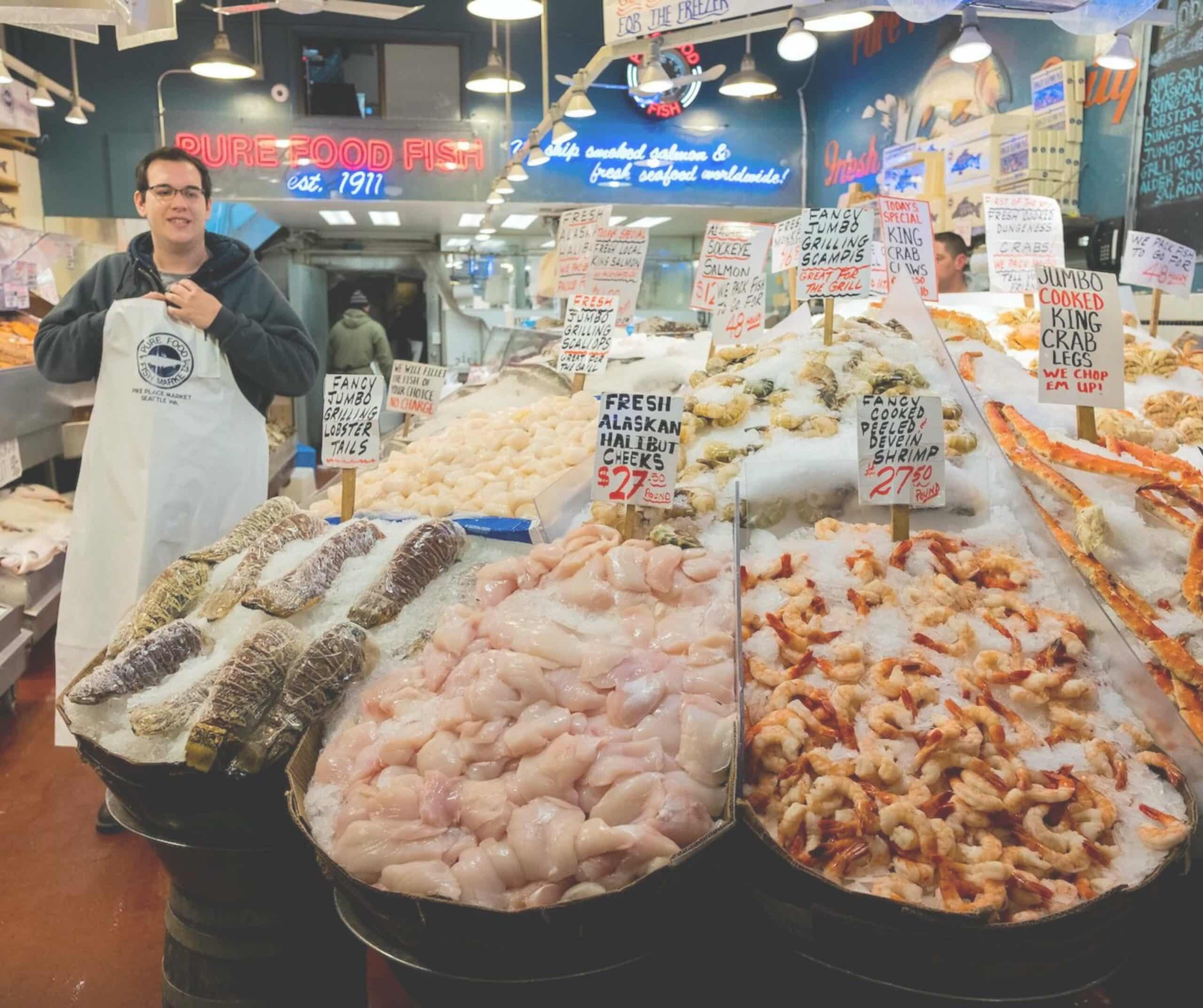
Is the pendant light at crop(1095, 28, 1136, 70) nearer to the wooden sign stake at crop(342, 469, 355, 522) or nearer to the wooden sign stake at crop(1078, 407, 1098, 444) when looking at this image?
the wooden sign stake at crop(1078, 407, 1098, 444)

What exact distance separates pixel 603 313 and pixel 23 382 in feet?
10.4

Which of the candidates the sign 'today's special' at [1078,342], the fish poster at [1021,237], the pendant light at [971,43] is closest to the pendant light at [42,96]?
the pendant light at [971,43]

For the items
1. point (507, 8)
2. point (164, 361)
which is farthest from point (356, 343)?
point (164, 361)

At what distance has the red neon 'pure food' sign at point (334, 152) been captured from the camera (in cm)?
1034

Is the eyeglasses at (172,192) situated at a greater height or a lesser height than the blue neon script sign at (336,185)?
lesser

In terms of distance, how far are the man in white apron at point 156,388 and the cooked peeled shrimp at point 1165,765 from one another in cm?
246

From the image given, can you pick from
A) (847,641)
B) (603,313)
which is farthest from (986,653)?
(603,313)

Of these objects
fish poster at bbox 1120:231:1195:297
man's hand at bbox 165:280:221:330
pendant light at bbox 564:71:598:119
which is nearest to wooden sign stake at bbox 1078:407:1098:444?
fish poster at bbox 1120:231:1195:297

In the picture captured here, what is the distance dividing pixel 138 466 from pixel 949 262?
16.1 feet

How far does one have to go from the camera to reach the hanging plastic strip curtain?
359 cm

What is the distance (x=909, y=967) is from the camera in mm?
1261

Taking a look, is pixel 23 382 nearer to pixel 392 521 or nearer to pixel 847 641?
pixel 392 521

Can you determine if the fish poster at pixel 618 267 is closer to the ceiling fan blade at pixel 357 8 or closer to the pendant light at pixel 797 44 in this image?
the ceiling fan blade at pixel 357 8

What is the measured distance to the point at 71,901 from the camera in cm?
278
